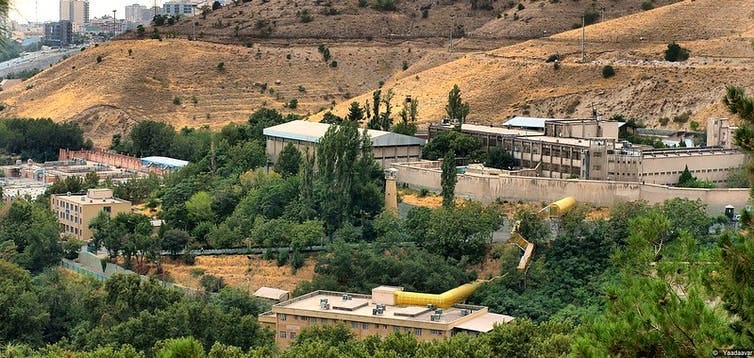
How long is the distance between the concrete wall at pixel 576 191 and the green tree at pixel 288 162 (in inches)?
203

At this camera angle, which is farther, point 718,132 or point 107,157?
point 107,157

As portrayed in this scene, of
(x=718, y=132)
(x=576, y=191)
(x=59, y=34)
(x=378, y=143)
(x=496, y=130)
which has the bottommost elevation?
(x=576, y=191)

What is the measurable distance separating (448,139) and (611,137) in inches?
204

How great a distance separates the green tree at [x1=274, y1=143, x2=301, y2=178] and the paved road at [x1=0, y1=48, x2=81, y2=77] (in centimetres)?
6220

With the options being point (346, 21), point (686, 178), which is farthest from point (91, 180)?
point (346, 21)

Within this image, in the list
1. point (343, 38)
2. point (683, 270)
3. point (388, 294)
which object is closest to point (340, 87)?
point (343, 38)

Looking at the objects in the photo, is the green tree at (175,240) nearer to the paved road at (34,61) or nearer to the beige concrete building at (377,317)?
the beige concrete building at (377,317)

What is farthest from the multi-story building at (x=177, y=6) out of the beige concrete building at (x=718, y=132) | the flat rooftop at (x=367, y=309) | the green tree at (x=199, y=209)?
the flat rooftop at (x=367, y=309)

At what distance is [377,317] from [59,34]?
123 m

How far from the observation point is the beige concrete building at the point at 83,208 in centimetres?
5156

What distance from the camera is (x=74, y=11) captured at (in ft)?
630

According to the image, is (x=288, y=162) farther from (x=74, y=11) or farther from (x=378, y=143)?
(x=74, y=11)

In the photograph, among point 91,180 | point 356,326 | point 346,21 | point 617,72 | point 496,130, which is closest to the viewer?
point 356,326

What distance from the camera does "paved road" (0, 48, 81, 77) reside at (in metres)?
118
